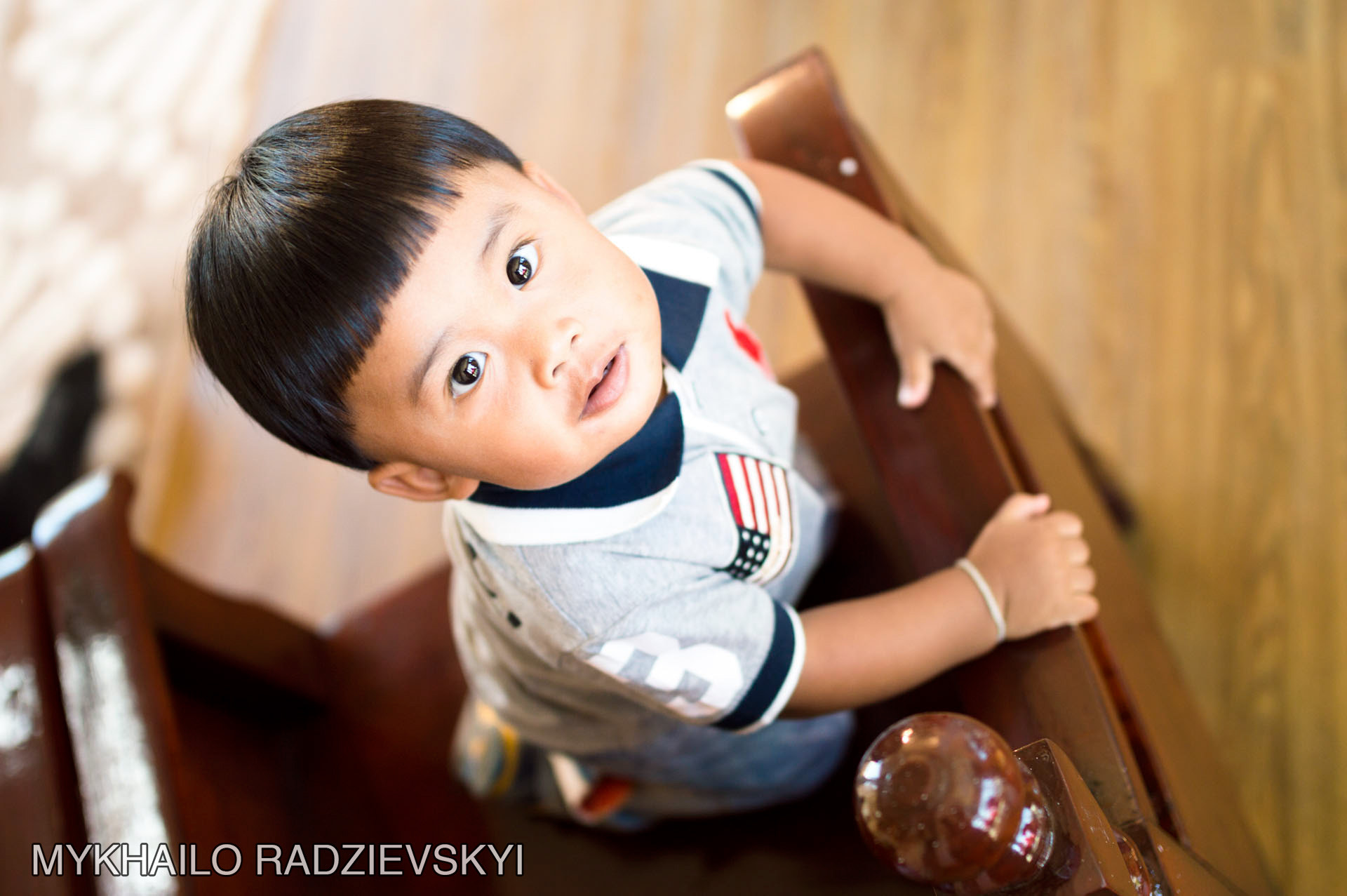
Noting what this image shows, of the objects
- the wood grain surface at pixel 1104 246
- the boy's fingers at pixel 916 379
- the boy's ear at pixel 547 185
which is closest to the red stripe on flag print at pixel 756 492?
the boy's fingers at pixel 916 379

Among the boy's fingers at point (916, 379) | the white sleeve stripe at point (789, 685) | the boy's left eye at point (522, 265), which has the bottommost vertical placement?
the white sleeve stripe at point (789, 685)

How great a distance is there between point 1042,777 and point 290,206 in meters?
0.50

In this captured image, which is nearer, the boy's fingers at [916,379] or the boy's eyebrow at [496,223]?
the boy's eyebrow at [496,223]

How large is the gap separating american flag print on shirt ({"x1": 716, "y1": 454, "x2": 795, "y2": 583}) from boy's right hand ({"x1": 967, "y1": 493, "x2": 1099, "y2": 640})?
14 centimetres

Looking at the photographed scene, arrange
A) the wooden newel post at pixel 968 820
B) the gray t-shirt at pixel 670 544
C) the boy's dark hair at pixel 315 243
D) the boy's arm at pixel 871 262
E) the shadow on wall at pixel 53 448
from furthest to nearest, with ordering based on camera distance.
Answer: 1. the shadow on wall at pixel 53 448
2. the boy's arm at pixel 871 262
3. the gray t-shirt at pixel 670 544
4. the boy's dark hair at pixel 315 243
5. the wooden newel post at pixel 968 820

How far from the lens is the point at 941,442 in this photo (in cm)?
74

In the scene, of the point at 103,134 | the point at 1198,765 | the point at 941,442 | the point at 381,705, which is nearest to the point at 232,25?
the point at 103,134

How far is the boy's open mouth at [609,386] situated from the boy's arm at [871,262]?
0.84 ft

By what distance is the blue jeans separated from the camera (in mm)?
870

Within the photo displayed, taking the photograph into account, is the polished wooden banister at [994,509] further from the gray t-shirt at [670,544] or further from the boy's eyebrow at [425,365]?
the boy's eyebrow at [425,365]

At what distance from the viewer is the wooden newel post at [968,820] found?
1.22 feet

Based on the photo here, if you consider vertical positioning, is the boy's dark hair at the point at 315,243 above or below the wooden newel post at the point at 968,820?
above

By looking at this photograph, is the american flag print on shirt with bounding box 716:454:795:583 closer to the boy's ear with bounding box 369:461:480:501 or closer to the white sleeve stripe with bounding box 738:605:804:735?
the white sleeve stripe with bounding box 738:605:804:735

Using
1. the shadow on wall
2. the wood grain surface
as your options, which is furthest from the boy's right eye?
the shadow on wall
